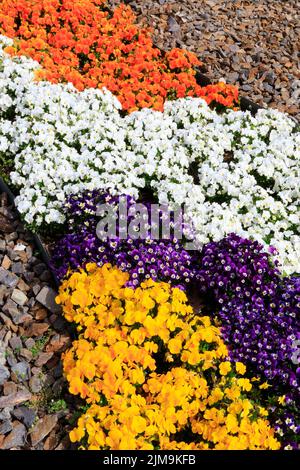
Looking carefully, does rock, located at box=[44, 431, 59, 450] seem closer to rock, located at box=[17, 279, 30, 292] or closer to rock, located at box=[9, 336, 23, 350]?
rock, located at box=[9, 336, 23, 350]

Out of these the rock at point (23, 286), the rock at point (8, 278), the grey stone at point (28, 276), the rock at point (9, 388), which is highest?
the grey stone at point (28, 276)

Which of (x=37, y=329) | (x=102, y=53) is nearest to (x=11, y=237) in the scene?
(x=37, y=329)

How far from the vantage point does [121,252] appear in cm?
554

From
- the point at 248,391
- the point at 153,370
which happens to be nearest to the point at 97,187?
the point at 153,370

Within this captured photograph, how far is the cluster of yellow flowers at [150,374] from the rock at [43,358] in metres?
0.34

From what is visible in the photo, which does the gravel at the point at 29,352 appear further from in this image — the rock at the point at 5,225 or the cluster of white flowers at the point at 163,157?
the cluster of white flowers at the point at 163,157

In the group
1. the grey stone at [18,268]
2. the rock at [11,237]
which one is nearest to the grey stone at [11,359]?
the grey stone at [18,268]

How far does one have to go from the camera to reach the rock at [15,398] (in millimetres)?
4887

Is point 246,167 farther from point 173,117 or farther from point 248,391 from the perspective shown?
point 248,391

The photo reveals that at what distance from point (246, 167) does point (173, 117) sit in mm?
1301

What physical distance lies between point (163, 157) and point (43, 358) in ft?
8.59

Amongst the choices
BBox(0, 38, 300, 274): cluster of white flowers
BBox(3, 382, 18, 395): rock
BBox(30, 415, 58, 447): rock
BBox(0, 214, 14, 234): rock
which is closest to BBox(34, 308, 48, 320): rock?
BBox(3, 382, 18, 395): rock

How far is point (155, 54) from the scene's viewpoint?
868cm

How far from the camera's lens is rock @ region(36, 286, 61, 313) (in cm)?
561
